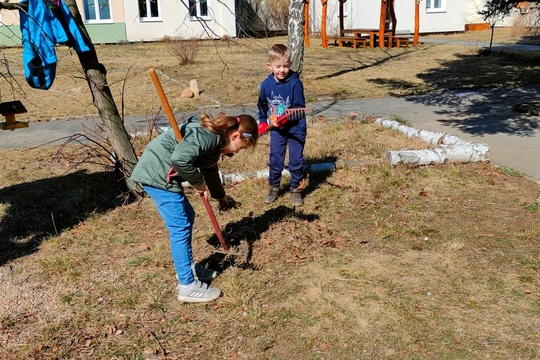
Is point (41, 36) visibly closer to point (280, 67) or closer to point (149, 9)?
point (280, 67)

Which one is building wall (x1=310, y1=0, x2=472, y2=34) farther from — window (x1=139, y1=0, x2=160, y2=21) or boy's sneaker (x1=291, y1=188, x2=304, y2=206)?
boy's sneaker (x1=291, y1=188, x2=304, y2=206)

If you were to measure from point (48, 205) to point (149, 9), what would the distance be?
21.3 meters

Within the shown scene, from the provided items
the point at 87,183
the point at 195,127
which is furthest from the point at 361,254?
the point at 87,183

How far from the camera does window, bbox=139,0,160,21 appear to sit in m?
24.8

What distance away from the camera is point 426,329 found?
3236mm

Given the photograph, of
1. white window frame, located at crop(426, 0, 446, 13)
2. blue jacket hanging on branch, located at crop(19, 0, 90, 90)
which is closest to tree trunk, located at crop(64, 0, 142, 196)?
blue jacket hanging on branch, located at crop(19, 0, 90, 90)

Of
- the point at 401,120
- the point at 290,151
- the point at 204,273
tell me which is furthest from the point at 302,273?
the point at 401,120

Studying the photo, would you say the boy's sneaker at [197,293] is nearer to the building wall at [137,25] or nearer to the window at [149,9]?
the building wall at [137,25]

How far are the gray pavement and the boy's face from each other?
2.92m

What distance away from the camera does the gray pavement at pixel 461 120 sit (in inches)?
267

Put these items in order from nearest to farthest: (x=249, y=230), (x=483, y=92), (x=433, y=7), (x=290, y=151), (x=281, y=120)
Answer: (x=249, y=230), (x=281, y=120), (x=290, y=151), (x=483, y=92), (x=433, y=7)

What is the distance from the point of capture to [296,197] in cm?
525

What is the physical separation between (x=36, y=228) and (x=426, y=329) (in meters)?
3.53

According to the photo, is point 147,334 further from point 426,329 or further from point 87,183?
point 87,183
